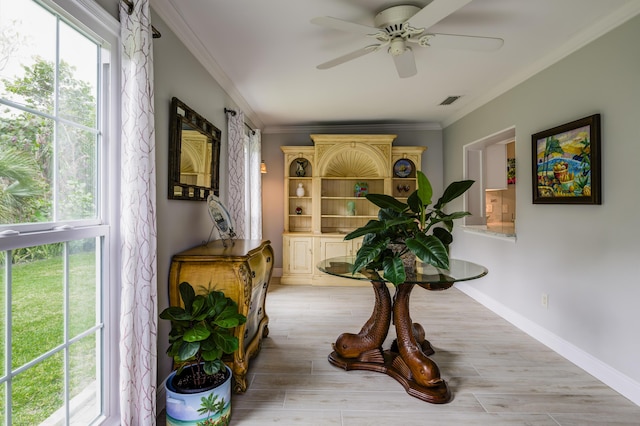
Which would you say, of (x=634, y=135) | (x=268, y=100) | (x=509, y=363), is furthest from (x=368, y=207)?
(x=634, y=135)

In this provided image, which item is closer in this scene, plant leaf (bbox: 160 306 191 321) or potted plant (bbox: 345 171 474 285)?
plant leaf (bbox: 160 306 191 321)

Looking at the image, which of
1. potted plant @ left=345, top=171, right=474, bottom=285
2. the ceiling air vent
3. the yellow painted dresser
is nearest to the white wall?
the ceiling air vent

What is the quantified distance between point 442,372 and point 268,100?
3.50 meters

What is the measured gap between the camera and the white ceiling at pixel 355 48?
7.04 ft

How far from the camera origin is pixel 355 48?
2721 mm

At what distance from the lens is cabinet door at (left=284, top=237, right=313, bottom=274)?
5.07 meters

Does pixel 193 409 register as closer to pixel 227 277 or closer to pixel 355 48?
pixel 227 277

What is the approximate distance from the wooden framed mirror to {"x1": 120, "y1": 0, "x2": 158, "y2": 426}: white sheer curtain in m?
0.55

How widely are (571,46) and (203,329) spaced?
11.1 ft

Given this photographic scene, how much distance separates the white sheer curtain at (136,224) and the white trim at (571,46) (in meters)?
2.96

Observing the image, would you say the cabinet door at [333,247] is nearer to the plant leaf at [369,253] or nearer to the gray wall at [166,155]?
the gray wall at [166,155]

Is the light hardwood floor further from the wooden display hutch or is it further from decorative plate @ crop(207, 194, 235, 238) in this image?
the wooden display hutch

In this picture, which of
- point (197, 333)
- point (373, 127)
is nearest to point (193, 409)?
point (197, 333)

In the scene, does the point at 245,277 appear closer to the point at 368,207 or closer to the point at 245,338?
the point at 245,338
